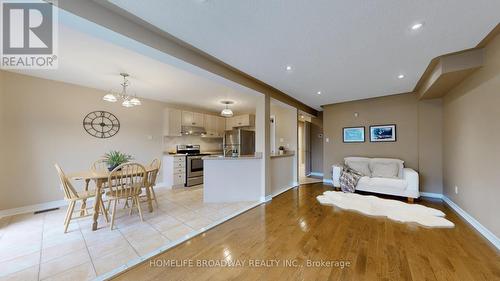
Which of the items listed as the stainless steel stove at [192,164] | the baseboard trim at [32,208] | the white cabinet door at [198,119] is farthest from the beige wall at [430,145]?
the baseboard trim at [32,208]

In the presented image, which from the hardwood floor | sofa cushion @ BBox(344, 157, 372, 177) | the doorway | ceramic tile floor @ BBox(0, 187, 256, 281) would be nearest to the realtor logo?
ceramic tile floor @ BBox(0, 187, 256, 281)

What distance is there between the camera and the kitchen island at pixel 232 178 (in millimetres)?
3709

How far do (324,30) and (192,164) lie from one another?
181 inches

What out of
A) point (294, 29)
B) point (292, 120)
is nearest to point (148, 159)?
point (292, 120)

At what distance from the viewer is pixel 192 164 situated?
522 cm

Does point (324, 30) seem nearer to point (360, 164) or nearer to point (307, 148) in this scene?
point (360, 164)

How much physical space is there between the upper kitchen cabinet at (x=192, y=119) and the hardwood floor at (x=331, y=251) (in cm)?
371

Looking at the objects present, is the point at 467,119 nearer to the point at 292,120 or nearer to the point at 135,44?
the point at 292,120

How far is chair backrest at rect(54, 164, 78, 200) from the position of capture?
8.12ft

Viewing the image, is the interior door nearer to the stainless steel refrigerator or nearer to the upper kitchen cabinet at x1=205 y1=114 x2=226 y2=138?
the stainless steel refrigerator

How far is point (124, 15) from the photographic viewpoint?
66.9 inches

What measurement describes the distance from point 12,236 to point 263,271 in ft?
10.9

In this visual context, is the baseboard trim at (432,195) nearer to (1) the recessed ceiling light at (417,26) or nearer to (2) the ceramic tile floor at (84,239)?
(1) the recessed ceiling light at (417,26)

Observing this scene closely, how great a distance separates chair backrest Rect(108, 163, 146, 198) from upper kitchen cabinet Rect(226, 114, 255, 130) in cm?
389
